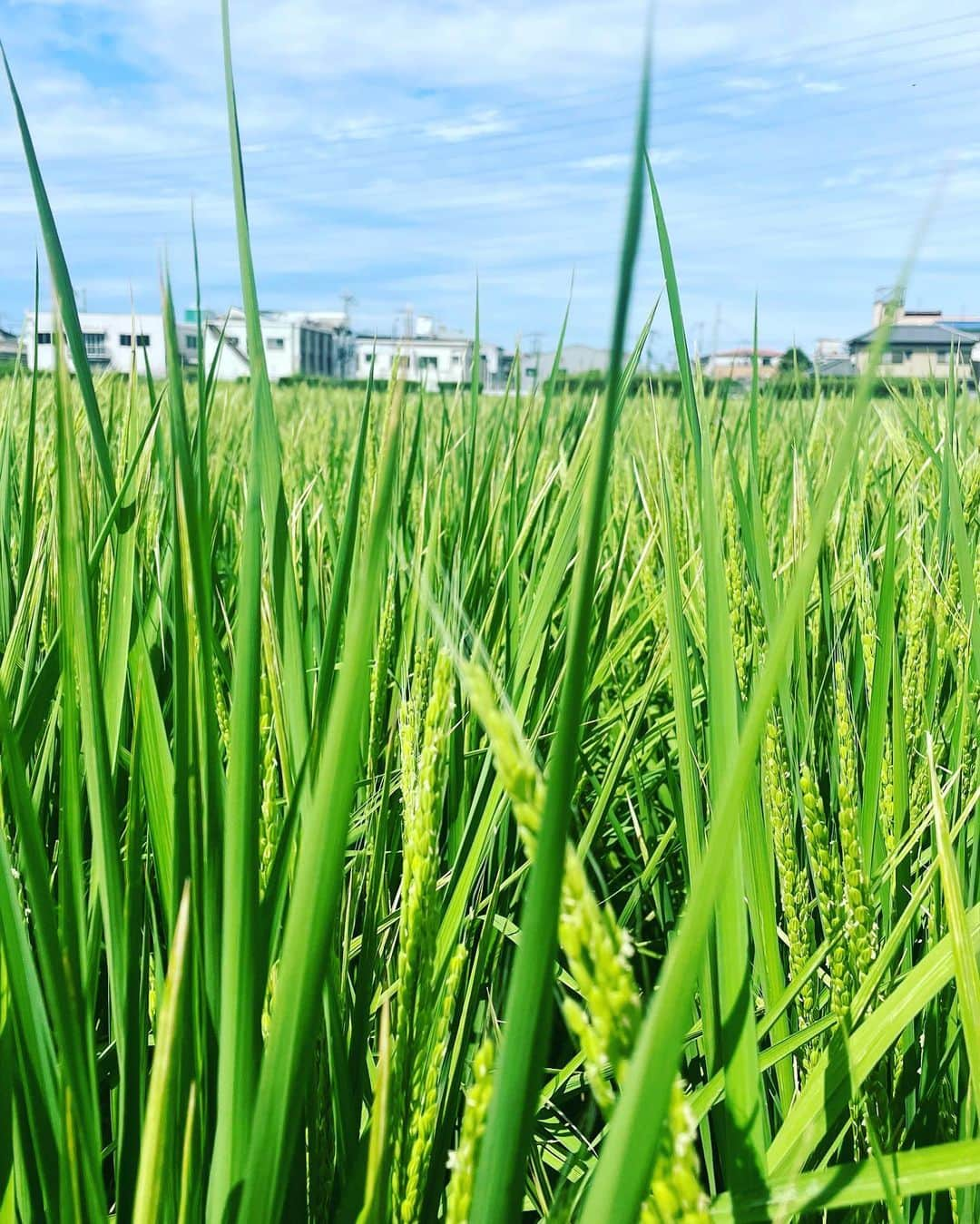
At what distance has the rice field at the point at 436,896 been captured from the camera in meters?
0.24

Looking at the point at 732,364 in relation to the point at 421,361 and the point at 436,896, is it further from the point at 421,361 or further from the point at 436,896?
the point at 436,896

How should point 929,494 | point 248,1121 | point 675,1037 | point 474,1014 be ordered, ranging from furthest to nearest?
1. point 929,494
2. point 474,1014
3. point 248,1121
4. point 675,1037

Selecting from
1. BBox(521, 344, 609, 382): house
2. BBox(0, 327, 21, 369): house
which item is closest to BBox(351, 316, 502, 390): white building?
BBox(521, 344, 609, 382): house

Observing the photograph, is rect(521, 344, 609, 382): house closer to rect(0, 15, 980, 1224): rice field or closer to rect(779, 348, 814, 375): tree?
rect(0, 15, 980, 1224): rice field

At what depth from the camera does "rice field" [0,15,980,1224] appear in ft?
0.78

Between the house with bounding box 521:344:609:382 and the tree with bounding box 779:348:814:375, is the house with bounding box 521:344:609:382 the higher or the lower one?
the lower one

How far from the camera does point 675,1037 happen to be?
0.21m

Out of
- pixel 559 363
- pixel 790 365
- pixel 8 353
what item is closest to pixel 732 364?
pixel 559 363

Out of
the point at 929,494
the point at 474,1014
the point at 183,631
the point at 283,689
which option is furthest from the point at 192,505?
the point at 929,494

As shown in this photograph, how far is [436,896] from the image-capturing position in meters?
0.39

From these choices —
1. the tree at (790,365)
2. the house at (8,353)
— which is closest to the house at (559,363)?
the tree at (790,365)

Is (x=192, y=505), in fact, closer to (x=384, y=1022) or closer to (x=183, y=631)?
(x=183, y=631)

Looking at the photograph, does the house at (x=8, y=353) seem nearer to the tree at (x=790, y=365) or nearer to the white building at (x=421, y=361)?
the white building at (x=421, y=361)

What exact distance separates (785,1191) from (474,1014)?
397 millimetres
